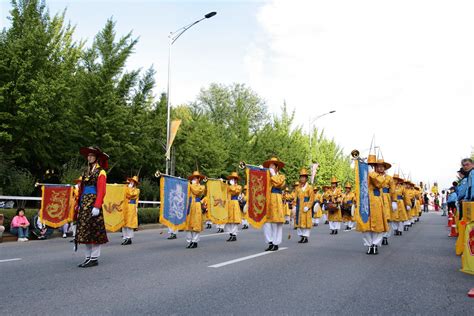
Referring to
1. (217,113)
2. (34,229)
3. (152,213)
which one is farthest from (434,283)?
(217,113)

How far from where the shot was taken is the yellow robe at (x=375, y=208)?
952 centimetres

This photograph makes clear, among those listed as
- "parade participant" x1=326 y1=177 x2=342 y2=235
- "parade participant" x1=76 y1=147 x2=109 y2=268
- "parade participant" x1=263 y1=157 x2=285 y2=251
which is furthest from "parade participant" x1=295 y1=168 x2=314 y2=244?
"parade participant" x1=76 y1=147 x2=109 y2=268

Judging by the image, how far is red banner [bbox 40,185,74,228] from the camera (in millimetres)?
12797

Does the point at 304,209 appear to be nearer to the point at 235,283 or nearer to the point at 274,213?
the point at 274,213

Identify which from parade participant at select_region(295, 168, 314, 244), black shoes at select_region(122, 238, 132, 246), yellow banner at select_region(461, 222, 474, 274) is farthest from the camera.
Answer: parade participant at select_region(295, 168, 314, 244)

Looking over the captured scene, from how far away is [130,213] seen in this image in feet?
41.0

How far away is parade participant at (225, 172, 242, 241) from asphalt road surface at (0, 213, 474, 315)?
379cm

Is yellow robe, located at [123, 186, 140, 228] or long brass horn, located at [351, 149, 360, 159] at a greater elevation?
long brass horn, located at [351, 149, 360, 159]

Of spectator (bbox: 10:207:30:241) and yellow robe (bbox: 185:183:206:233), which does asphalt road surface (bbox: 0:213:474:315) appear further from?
spectator (bbox: 10:207:30:241)

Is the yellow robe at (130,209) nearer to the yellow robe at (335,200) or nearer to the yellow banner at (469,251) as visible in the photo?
the yellow robe at (335,200)

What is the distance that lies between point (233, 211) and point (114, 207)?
376cm

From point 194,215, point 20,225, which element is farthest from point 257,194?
point 20,225

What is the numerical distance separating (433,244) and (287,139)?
33173mm

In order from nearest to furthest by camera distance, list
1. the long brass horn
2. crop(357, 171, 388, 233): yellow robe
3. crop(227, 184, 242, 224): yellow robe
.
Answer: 1. the long brass horn
2. crop(357, 171, 388, 233): yellow robe
3. crop(227, 184, 242, 224): yellow robe
